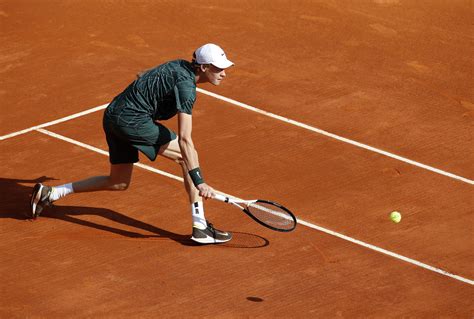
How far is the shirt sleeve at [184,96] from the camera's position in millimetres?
10969

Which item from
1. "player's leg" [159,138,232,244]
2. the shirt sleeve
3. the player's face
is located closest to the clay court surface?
"player's leg" [159,138,232,244]

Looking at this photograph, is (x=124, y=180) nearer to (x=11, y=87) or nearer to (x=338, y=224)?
(x=338, y=224)

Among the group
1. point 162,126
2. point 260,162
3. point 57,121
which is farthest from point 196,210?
point 57,121

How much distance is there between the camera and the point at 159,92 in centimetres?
1127

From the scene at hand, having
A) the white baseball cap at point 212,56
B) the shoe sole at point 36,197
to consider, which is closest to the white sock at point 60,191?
the shoe sole at point 36,197

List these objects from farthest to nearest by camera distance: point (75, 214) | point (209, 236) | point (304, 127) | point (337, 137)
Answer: point (304, 127)
point (337, 137)
point (75, 214)
point (209, 236)

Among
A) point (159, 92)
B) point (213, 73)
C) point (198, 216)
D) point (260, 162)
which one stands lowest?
point (260, 162)

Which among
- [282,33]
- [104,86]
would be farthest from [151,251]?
[282,33]

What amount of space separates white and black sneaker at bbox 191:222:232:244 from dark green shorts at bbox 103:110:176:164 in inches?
37.0

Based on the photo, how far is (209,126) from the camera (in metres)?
14.3

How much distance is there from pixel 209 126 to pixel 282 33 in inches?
145

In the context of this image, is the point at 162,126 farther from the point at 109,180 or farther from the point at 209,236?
the point at 209,236

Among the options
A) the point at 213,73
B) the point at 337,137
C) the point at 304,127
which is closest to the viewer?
the point at 213,73

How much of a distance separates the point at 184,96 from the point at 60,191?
1.99m
